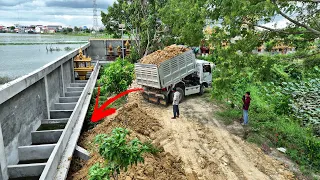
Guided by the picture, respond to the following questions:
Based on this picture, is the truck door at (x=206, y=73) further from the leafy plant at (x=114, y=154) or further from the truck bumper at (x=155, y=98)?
the leafy plant at (x=114, y=154)

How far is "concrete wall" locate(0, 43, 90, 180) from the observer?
283 inches

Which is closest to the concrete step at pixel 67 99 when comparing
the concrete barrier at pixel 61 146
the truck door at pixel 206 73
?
the concrete barrier at pixel 61 146

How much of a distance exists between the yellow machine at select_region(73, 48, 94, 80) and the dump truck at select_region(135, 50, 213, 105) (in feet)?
21.3

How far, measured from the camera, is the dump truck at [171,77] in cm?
1213

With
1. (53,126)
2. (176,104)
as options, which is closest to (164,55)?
(176,104)

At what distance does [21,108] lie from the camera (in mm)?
8672

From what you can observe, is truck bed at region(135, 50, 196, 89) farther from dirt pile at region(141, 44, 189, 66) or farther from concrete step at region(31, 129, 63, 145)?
concrete step at region(31, 129, 63, 145)

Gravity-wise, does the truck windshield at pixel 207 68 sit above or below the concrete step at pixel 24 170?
above

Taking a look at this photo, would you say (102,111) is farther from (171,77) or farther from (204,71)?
(204,71)

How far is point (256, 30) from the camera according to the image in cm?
773

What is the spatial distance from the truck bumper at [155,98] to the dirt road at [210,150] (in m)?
0.77

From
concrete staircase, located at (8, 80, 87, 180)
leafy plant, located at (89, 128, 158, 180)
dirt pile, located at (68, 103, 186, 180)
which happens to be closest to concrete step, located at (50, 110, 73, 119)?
concrete staircase, located at (8, 80, 87, 180)

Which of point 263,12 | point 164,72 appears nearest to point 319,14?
point 263,12

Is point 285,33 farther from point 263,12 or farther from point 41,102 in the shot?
point 41,102
